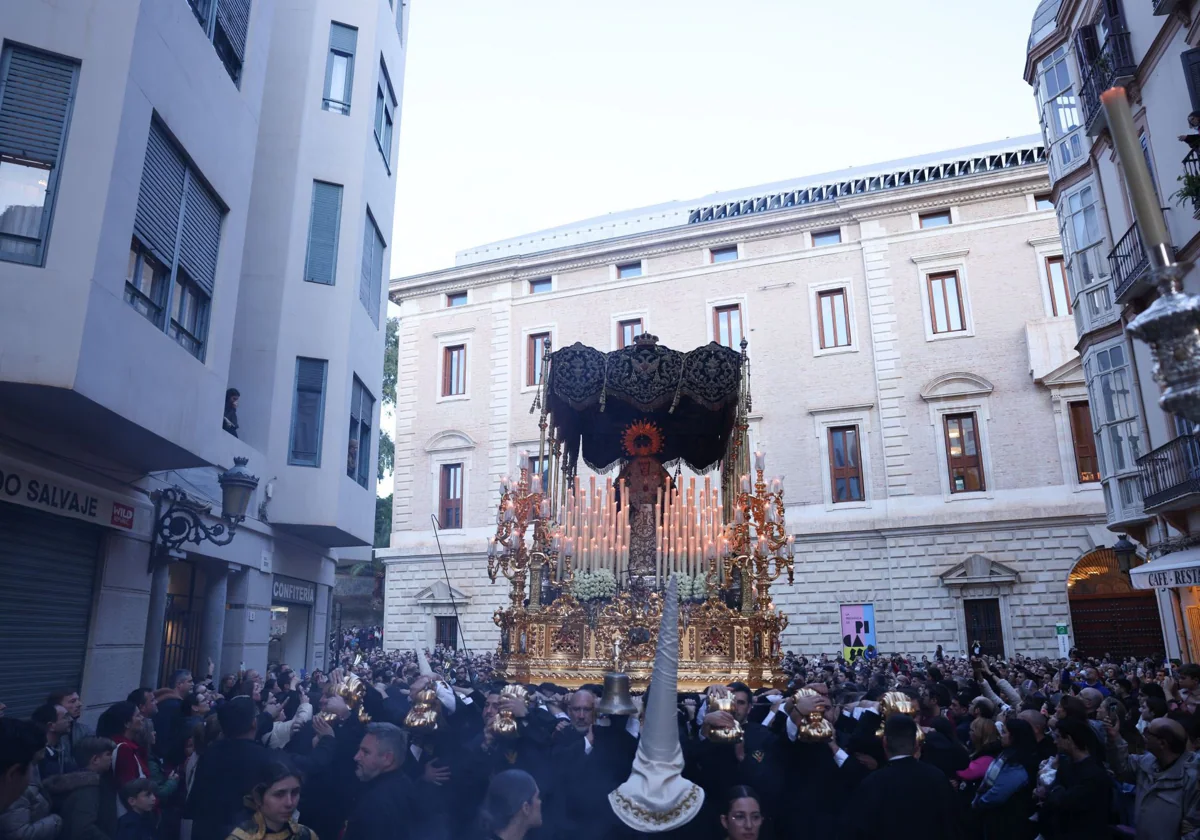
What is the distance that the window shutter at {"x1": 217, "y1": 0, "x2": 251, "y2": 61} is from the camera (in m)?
11.1

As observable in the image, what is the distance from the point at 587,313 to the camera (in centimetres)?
3128

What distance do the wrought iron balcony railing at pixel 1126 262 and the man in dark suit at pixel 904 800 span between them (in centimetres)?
1318

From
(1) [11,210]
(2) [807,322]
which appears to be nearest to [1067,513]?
(2) [807,322]

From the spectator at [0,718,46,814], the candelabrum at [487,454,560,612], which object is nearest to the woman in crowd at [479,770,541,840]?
the spectator at [0,718,46,814]

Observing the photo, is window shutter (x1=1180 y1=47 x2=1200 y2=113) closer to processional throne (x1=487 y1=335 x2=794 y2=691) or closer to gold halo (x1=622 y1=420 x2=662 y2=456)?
processional throne (x1=487 y1=335 x2=794 y2=691)

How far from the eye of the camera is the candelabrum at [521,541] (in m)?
12.3

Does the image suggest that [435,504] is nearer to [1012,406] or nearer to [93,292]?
[1012,406]

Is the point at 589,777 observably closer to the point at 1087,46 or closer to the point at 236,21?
the point at 236,21

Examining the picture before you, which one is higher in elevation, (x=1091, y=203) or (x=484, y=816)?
(x=1091, y=203)

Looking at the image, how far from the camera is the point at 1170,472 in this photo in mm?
14219

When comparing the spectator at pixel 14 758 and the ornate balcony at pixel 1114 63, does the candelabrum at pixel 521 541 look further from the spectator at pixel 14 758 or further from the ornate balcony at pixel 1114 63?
the ornate balcony at pixel 1114 63

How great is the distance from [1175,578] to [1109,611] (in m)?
12.0

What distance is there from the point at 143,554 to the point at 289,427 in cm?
455

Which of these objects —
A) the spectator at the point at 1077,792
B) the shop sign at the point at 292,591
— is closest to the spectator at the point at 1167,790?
the spectator at the point at 1077,792
